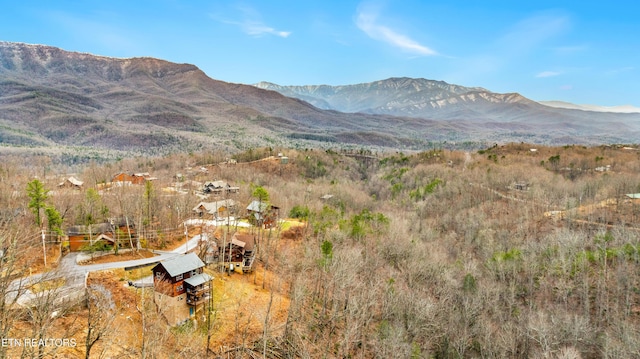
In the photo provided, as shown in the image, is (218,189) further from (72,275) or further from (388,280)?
(72,275)

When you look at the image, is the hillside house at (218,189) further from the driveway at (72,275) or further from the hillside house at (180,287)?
the hillside house at (180,287)

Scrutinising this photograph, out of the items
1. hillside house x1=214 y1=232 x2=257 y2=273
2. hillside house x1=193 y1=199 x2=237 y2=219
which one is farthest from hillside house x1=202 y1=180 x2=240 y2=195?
hillside house x1=214 y1=232 x2=257 y2=273

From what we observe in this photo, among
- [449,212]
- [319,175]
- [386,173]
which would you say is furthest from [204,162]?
[449,212]

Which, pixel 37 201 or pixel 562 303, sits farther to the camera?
pixel 562 303

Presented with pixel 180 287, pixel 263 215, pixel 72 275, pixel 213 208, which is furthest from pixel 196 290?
pixel 213 208

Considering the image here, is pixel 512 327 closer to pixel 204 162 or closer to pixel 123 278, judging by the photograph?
pixel 123 278

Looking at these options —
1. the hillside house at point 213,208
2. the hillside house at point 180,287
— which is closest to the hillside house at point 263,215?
the hillside house at point 213,208

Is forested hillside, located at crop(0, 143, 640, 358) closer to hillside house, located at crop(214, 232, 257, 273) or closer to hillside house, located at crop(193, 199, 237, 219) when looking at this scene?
hillside house, located at crop(214, 232, 257, 273)
